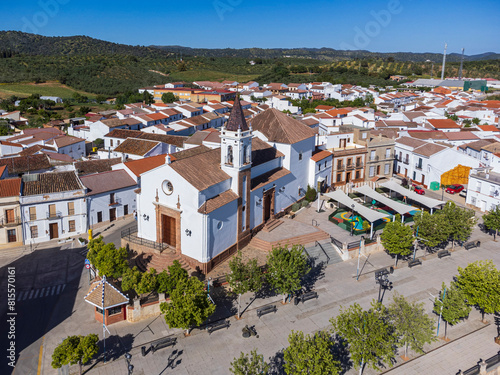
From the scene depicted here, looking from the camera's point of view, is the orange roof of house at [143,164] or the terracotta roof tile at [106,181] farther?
the orange roof of house at [143,164]

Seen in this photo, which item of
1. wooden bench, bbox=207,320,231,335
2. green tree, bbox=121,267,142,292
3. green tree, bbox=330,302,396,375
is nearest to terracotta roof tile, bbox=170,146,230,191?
green tree, bbox=121,267,142,292

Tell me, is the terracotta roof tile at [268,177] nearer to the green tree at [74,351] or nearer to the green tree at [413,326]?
the green tree at [413,326]

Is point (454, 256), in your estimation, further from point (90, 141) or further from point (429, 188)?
point (90, 141)

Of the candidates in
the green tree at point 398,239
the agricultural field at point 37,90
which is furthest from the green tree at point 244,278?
the agricultural field at point 37,90

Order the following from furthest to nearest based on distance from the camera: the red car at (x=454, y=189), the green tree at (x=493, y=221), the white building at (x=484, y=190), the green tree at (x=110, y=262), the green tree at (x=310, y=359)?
the red car at (x=454, y=189)
the white building at (x=484, y=190)
the green tree at (x=493, y=221)
the green tree at (x=110, y=262)
the green tree at (x=310, y=359)

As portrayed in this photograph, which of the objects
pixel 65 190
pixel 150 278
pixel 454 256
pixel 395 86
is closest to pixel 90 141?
pixel 65 190

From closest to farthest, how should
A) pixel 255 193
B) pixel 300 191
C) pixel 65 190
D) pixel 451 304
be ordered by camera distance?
pixel 451 304 < pixel 255 193 < pixel 65 190 < pixel 300 191

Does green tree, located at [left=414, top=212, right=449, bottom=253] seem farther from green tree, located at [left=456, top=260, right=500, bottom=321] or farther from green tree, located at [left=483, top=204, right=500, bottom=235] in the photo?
green tree, located at [left=456, top=260, right=500, bottom=321]
